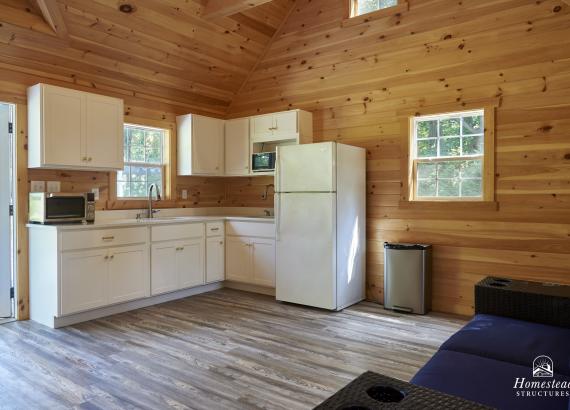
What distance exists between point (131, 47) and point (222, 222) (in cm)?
224

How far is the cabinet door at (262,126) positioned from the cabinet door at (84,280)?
2.34 meters

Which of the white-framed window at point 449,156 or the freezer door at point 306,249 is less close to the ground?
the white-framed window at point 449,156

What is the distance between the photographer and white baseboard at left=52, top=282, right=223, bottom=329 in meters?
3.92

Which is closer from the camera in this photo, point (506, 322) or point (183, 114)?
point (506, 322)

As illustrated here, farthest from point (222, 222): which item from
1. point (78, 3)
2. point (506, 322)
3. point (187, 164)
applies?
point (506, 322)

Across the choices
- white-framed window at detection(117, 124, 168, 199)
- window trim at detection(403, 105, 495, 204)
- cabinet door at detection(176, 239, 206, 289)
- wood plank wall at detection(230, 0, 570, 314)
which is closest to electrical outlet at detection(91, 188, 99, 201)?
white-framed window at detection(117, 124, 168, 199)

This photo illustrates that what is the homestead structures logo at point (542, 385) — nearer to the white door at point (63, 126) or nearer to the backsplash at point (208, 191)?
the white door at point (63, 126)

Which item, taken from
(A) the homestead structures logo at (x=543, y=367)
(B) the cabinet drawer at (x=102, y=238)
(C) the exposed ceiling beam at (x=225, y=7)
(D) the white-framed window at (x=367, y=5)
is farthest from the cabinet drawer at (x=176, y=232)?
(A) the homestead structures logo at (x=543, y=367)

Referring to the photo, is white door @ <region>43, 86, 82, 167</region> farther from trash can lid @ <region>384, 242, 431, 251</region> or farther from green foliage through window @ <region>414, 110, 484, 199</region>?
green foliage through window @ <region>414, 110, 484, 199</region>

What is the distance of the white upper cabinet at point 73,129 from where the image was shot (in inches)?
157

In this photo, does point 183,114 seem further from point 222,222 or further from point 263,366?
point 263,366

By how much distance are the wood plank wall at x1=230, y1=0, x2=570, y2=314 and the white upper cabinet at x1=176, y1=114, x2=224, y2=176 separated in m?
1.18

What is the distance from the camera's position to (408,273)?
14.1ft

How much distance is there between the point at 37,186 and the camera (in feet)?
13.8
